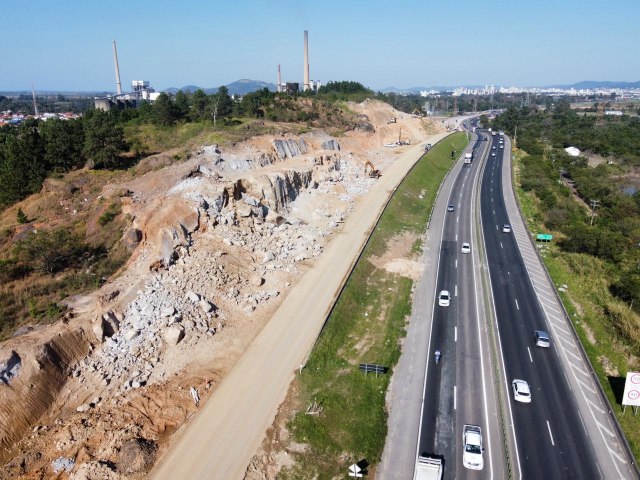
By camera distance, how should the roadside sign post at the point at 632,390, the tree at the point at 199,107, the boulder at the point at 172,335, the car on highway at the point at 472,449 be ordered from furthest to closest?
the tree at the point at 199,107 → the boulder at the point at 172,335 → the roadside sign post at the point at 632,390 → the car on highway at the point at 472,449

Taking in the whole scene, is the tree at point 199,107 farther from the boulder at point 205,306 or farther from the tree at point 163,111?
the boulder at point 205,306

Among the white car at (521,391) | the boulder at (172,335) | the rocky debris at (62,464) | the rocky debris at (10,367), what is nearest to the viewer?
the rocky debris at (62,464)

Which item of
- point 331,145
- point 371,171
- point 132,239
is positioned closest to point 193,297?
point 132,239

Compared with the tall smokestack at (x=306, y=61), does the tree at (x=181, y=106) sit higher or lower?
lower

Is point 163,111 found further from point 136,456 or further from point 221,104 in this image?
point 136,456

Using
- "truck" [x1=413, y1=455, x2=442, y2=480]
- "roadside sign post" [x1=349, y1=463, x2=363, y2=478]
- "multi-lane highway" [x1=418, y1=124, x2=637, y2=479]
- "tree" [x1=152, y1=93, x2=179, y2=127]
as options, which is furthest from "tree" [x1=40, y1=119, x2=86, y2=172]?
"truck" [x1=413, y1=455, x2=442, y2=480]

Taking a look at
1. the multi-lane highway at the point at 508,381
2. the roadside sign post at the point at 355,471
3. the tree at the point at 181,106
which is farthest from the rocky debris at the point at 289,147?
the roadside sign post at the point at 355,471

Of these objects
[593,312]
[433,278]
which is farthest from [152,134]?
[593,312]
